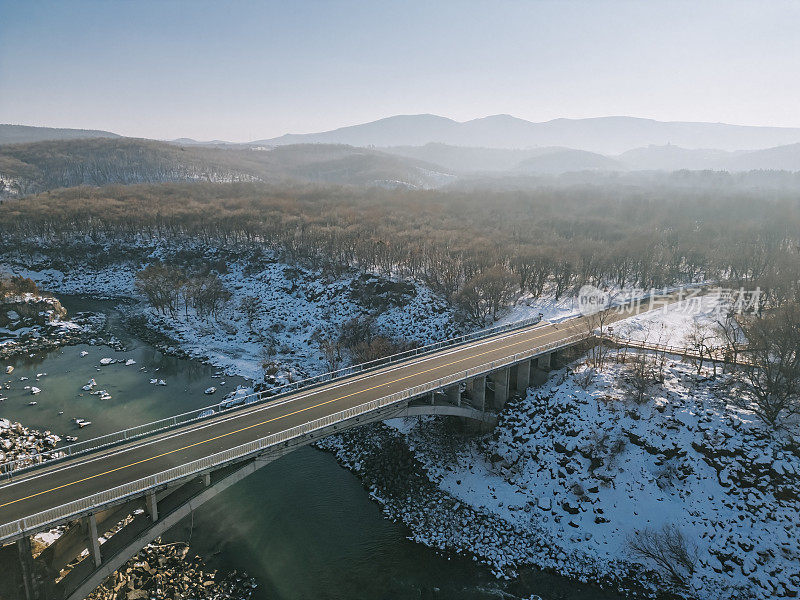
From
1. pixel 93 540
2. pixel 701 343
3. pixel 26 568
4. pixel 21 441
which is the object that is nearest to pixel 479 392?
pixel 701 343

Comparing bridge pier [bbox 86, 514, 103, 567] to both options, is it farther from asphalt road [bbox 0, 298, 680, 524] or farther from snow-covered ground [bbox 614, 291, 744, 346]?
snow-covered ground [bbox 614, 291, 744, 346]

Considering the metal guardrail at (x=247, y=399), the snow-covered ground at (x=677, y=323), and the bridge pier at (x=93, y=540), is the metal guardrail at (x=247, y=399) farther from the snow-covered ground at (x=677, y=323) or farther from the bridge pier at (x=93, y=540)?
the snow-covered ground at (x=677, y=323)

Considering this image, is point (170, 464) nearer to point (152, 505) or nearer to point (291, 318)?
point (152, 505)

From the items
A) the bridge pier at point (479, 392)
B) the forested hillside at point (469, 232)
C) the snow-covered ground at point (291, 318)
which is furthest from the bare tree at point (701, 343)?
the snow-covered ground at point (291, 318)

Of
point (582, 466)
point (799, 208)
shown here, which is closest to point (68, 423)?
point (582, 466)

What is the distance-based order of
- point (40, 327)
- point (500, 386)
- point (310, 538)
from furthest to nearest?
point (40, 327) < point (500, 386) < point (310, 538)

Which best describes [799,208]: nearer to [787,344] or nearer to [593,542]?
[787,344]

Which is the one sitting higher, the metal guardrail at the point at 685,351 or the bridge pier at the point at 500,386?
the metal guardrail at the point at 685,351
